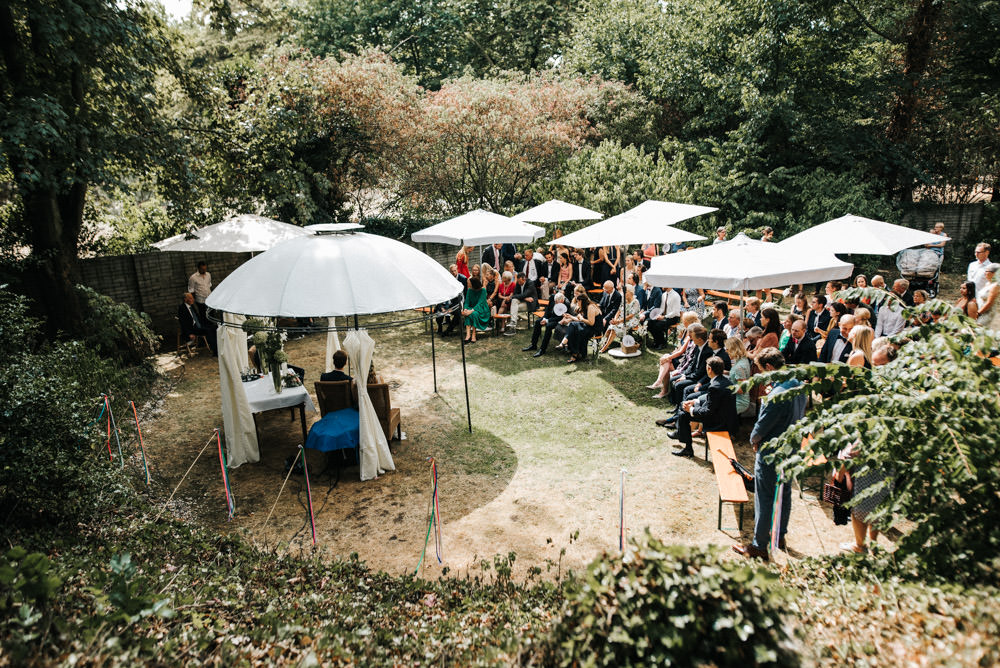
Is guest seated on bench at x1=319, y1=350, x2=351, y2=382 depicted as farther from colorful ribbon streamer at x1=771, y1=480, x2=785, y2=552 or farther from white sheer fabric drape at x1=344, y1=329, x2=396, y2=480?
colorful ribbon streamer at x1=771, y1=480, x2=785, y2=552

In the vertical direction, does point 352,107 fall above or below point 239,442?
above

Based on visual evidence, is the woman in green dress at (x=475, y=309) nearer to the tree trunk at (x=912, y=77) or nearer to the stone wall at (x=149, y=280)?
the stone wall at (x=149, y=280)

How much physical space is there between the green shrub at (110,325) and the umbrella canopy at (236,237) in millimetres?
1716

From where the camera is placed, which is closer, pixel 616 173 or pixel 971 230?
pixel 616 173

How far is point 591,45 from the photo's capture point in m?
24.6

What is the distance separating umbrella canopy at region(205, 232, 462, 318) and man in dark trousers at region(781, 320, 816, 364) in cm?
501

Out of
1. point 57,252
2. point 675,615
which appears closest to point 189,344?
point 57,252

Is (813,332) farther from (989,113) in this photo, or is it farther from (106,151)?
(989,113)

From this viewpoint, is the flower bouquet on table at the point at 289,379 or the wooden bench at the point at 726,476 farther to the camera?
the flower bouquet on table at the point at 289,379

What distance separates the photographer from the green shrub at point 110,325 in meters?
10.2

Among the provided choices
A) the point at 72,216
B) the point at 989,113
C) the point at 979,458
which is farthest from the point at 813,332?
the point at 989,113

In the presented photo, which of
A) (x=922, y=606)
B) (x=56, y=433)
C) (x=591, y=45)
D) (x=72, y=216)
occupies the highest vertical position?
(x=591, y=45)

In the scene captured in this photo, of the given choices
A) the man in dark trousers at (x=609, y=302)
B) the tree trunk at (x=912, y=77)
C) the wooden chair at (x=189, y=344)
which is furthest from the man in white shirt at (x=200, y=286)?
the tree trunk at (x=912, y=77)

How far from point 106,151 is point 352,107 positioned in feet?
26.9
